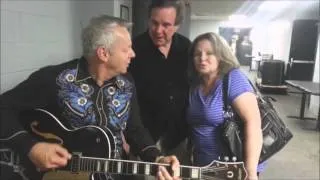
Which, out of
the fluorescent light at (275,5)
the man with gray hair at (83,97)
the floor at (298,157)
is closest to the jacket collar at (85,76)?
the man with gray hair at (83,97)

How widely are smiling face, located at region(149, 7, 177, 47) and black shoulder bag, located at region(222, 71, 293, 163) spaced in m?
0.36

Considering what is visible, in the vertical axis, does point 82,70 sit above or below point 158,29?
below

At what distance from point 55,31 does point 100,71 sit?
27.5 inches

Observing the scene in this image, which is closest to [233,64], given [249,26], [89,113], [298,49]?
[89,113]

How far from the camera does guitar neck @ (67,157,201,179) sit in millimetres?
1261

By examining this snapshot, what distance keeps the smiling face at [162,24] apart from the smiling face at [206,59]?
0.61 feet

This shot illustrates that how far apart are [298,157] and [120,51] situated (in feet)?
11.1

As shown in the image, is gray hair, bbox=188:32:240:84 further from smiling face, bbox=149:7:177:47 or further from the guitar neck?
the guitar neck

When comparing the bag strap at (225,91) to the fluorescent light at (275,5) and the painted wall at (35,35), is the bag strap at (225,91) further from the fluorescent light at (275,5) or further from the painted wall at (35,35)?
the fluorescent light at (275,5)

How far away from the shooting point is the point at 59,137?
4.15ft

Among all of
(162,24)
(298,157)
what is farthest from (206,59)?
(298,157)

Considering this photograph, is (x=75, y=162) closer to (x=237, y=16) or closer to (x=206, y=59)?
(x=206, y=59)

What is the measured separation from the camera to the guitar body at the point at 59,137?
1.26 m

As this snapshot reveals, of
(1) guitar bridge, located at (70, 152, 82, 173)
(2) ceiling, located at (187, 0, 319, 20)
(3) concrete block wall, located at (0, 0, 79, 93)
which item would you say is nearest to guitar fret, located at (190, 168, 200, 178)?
(1) guitar bridge, located at (70, 152, 82, 173)
